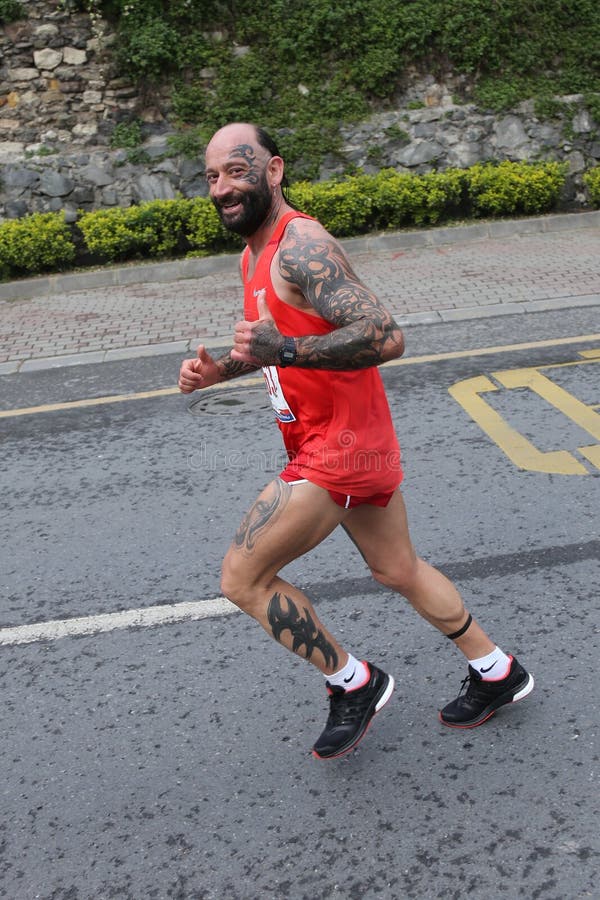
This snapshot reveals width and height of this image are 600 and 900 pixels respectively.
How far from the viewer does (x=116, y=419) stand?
23.4 ft

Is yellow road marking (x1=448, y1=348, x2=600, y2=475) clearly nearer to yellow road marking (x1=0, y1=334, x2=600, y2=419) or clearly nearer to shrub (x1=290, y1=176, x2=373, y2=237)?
yellow road marking (x1=0, y1=334, x2=600, y2=419)

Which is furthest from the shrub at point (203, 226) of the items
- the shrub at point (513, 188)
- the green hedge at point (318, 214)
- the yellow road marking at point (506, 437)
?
the yellow road marking at point (506, 437)

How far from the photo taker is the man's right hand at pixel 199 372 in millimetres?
3189

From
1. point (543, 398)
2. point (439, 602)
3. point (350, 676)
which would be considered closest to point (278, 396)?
point (439, 602)

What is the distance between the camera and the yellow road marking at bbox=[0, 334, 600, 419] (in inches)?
301

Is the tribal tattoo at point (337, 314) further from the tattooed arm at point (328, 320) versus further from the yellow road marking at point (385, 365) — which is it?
the yellow road marking at point (385, 365)

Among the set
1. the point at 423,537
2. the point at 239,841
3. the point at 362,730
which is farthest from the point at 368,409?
the point at 423,537

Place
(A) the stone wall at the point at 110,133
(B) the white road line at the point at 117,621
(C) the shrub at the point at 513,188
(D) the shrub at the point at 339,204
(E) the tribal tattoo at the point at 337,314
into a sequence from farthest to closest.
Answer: (A) the stone wall at the point at 110,133 < (C) the shrub at the point at 513,188 < (D) the shrub at the point at 339,204 < (B) the white road line at the point at 117,621 < (E) the tribal tattoo at the point at 337,314

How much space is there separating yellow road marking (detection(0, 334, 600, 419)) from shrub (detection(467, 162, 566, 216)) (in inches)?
240

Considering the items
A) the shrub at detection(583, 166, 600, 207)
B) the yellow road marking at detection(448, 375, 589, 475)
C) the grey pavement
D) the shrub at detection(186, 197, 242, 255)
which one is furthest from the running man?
the shrub at detection(583, 166, 600, 207)

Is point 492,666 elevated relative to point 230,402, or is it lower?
elevated

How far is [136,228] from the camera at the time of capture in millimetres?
13352

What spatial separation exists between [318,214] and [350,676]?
1108 cm

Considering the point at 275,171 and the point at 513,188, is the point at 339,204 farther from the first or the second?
the point at 275,171
